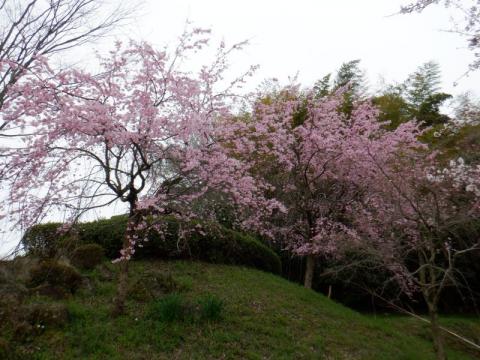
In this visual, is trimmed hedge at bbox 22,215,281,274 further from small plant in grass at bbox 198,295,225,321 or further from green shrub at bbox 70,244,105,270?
small plant in grass at bbox 198,295,225,321

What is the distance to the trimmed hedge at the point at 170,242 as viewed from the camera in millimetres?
8219

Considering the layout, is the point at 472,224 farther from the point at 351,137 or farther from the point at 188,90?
the point at 188,90

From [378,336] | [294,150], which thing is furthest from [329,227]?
[378,336]

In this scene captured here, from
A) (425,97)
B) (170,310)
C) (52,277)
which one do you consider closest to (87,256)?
(52,277)

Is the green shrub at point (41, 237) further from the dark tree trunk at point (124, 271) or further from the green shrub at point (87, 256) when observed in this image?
the dark tree trunk at point (124, 271)

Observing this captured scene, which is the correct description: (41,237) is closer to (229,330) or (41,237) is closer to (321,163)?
(229,330)

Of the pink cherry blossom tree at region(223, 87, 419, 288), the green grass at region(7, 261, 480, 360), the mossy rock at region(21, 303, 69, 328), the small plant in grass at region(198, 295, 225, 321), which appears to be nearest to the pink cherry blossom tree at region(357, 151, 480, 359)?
the green grass at region(7, 261, 480, 360)

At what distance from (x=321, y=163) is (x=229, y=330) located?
5058 mm

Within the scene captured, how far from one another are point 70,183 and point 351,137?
6550 millimetres

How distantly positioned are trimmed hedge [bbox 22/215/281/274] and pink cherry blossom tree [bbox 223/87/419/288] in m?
1.18

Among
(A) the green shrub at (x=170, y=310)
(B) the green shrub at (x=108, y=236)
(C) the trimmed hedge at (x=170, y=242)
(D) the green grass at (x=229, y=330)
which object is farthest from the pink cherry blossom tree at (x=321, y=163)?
(A) the green shrub at (x=170, y=310)

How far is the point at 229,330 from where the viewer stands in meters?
5.81

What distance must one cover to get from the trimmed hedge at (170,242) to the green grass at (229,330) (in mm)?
336

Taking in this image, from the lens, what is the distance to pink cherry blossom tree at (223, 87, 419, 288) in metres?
9.05
